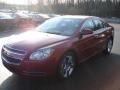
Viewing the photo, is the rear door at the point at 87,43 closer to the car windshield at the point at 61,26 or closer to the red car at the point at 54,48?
the red car at the point at 54,48

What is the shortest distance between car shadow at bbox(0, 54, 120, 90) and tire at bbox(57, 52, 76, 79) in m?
0.15

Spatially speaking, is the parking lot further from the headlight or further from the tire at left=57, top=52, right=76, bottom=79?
the headlight

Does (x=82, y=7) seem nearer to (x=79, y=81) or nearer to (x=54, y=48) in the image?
(x=79, y=81)

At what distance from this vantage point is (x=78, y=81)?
244 inches

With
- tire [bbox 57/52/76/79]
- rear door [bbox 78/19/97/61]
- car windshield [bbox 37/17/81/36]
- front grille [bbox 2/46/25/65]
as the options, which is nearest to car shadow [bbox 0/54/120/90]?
tire [bbox 57/52/76/79]

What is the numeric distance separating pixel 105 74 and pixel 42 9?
7025 cm

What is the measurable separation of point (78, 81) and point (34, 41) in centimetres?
149

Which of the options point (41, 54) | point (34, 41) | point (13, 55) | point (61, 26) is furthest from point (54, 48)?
point (61, 26)

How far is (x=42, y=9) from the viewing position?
249ft

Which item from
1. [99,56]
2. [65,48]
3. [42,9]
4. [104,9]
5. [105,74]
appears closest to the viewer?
[65,48]

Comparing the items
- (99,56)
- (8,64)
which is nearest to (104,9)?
(99,56)

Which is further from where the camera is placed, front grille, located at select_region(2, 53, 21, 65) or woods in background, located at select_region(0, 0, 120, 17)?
woods in background, located at select_region(0, 0, 120, 17)

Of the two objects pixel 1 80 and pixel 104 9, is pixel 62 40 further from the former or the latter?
pixel 104 9

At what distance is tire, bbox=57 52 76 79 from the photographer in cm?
594
